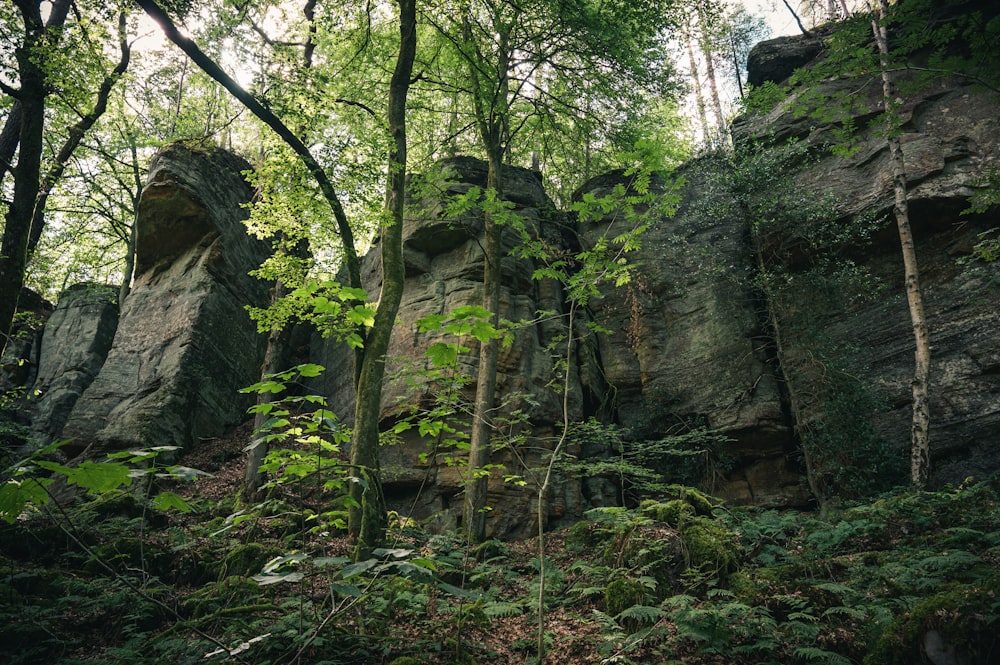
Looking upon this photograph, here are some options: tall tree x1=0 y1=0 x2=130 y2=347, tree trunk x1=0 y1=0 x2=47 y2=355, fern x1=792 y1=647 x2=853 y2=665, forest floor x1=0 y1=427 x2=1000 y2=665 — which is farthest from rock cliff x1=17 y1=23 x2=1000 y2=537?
fern x1=792 y1=647 x2=853 y2=665

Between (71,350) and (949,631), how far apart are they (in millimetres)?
20267

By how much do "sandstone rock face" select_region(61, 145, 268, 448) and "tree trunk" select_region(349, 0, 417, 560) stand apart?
7557 millimetres

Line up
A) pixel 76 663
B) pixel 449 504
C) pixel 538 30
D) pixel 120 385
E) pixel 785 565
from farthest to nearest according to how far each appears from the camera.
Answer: pixel 120 385, pixel 538 30, pixel 449 504, pixel 785 565, pixel 76 663

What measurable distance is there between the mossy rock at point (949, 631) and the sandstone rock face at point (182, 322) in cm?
1326

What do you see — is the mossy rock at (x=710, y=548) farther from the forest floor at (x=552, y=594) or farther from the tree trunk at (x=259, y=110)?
the tree trunk at (x=259, y=110)

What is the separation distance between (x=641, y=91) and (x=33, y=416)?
61.1 ft

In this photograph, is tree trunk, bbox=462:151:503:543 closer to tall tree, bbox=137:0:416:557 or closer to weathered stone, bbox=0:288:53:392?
tall tree, bbox=137:0:416:557

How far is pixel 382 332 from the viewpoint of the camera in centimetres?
749

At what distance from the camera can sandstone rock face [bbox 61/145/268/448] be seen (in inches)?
492

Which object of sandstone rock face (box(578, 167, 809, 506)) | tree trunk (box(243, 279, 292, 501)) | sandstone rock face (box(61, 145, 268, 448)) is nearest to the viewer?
tree trunk (box(243, 279, 292, 501))

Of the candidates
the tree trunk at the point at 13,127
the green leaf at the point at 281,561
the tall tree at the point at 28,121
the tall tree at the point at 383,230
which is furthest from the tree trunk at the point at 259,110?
the green leaf at the point at 281,561

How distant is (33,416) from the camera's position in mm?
14211

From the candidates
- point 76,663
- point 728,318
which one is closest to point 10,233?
point 76,663

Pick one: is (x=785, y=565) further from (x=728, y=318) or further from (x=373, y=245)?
(x=373, y=245)
